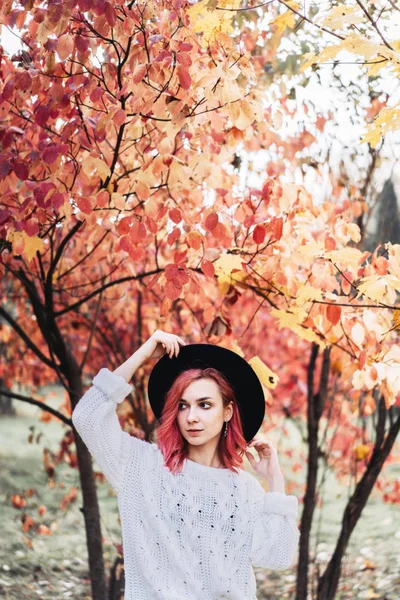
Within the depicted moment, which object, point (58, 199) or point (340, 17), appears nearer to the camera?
point (340, 17)

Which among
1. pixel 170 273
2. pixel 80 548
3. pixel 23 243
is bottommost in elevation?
pixel 80 548

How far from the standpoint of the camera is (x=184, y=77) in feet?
8.30

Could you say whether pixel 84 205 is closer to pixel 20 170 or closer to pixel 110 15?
pixel 20 170

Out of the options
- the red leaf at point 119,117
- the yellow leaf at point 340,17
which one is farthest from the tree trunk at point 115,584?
the yellow leaf at point 340,17

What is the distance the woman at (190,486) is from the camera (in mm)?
2285

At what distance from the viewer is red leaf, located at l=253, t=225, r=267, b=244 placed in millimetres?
3033

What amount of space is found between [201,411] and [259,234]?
88 centimetres

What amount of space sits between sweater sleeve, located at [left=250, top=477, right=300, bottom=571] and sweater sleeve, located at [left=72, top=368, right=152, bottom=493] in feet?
1.48

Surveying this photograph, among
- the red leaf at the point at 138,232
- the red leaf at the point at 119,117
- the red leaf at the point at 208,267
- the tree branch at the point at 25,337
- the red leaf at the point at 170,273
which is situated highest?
the red leaf at the point at 119,117

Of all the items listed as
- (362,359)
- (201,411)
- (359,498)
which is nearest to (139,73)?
(201,411)

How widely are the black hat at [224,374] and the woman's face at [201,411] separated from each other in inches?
3.1

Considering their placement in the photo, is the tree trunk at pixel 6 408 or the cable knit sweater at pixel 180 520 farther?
the tree trunk at pixel 6 408

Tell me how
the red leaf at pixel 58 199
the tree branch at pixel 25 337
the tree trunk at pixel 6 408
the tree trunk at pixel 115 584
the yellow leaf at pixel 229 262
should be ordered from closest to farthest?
the red leaf at pixel 58 199
the yellow leaf at pixel 229 262
the tree branch at pixel 25 337
the tree trunk at pixel 115 584
the tree trunk at pixel 6 408

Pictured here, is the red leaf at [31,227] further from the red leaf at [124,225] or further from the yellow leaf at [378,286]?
the yellow leaf at [378,286]
